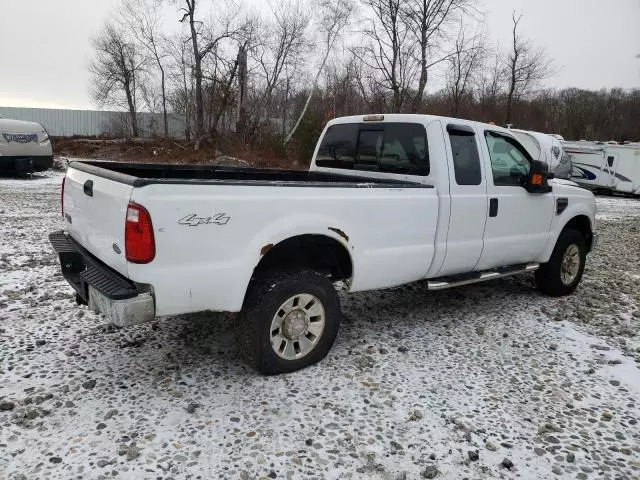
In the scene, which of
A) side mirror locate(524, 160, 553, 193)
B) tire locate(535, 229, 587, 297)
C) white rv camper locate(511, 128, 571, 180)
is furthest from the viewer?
white rv camper locate(511, 128, 571, 180)

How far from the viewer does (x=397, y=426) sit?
3043mm

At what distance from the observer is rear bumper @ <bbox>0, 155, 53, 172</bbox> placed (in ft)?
44.1

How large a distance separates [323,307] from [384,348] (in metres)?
0.85

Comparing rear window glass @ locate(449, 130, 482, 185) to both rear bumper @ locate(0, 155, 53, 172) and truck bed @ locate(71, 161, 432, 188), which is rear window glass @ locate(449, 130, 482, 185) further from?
rear bumper @ locate(0, 155, 53, 172)

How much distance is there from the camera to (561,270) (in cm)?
568

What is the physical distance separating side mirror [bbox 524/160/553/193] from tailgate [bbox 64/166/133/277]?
391cm

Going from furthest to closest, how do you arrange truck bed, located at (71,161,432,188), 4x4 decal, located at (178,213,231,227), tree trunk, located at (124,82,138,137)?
tree trunk, located at (124,82,138,137)
truck bed, located at (71,161,432,188)
4x4 decal, located at (178,213,231,227)

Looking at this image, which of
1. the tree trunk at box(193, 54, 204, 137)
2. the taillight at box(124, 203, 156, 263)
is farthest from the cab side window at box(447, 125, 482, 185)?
the tree trunk at box(193, 54, 204, 137)

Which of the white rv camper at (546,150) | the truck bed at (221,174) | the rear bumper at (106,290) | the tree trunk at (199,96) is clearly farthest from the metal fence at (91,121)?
the rear bumper at (106,290)

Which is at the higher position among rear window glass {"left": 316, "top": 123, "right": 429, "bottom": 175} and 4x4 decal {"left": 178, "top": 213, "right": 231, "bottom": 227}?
rear window glass {"left": 316, "top": 123, "right": 429, "bottom": 175}

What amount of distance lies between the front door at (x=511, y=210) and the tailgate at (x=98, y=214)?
129 inches

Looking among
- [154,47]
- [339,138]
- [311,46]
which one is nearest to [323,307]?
[339,138]

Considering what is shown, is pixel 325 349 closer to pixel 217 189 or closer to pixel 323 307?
pixel 323 307

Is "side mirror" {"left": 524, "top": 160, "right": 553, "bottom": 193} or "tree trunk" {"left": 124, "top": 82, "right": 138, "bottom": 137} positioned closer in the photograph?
"side mirror" {"left": 524, "top": 160, "right": 553, "bottom": 193}
